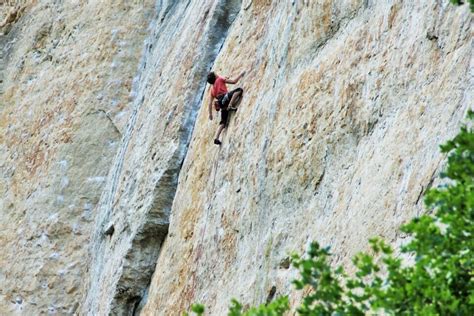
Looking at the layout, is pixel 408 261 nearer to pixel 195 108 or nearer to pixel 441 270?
pixel 441 270

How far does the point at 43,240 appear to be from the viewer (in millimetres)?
21734

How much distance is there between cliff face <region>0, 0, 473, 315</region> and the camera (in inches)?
396

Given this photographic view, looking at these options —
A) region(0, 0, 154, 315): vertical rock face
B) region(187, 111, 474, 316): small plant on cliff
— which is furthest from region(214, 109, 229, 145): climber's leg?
region(187, 111, 474, 316): small plant on cliff

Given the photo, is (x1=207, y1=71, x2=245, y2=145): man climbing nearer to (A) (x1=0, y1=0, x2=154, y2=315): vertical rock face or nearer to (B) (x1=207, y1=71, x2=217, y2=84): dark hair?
(B) (x1=207, y1=71, x2=217, y2=84): dark hair

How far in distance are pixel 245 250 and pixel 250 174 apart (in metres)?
1.01

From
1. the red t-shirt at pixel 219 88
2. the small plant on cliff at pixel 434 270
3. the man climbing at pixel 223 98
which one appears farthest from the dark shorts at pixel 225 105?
the small plant on cliff at pixel 434 270

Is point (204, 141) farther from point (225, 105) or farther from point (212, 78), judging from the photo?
point (225, 105)

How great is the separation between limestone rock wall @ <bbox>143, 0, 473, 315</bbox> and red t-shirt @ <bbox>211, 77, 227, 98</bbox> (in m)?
0.40

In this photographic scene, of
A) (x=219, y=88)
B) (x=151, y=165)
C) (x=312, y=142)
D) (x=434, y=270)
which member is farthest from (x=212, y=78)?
(x=434, y=270)

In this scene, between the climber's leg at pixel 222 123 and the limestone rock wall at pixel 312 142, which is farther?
the climber's leg at pixel 222 123

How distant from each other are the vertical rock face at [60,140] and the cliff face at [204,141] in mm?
43

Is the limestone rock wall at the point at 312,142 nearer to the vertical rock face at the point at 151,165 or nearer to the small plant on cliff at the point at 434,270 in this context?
the vertical rock face at the point at 151,165

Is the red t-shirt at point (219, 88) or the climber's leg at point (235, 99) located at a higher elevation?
the red t-shirt at point (219, 88)

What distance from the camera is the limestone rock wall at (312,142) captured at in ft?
31.6
